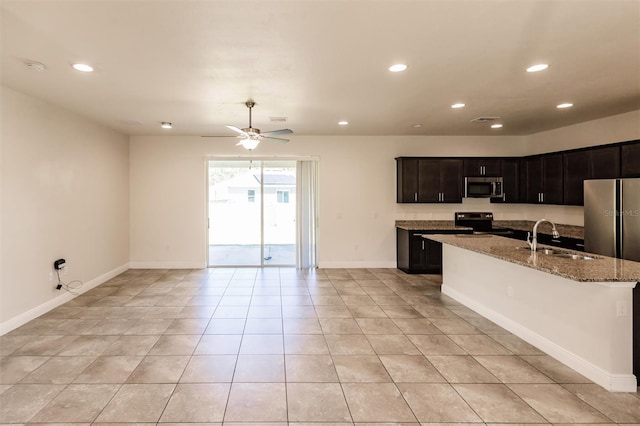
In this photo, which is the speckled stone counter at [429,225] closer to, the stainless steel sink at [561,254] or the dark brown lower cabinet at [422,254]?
the dark brown lower cabinet at [422,254]

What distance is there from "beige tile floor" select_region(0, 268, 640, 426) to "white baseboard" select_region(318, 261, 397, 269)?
219cm

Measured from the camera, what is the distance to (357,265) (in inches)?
280

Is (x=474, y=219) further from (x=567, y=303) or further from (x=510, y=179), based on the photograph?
(x=567, y=303)

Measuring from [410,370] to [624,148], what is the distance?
14.0 ft

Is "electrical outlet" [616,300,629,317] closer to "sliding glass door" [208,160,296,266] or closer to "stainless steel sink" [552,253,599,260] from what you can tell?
"stainless steel sink" [552,253,599,260]

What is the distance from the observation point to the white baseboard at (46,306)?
379cm

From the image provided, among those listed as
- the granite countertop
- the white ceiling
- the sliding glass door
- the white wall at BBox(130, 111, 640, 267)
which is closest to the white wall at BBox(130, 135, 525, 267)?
the white wall at BBox(130, 111, 640, 267)

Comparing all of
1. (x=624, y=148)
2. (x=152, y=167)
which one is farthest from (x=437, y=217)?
(x=152, y=167)

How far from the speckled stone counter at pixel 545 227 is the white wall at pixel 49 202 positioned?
7439 millimetres

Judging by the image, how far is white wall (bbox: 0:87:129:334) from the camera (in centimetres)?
384

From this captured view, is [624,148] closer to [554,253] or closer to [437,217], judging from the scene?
[554,253]

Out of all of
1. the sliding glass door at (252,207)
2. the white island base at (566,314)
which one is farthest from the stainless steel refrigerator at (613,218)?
the sliding glass door at (252,207)

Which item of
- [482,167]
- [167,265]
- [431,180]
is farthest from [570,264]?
[167,265]

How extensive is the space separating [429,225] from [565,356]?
395 centimetres
